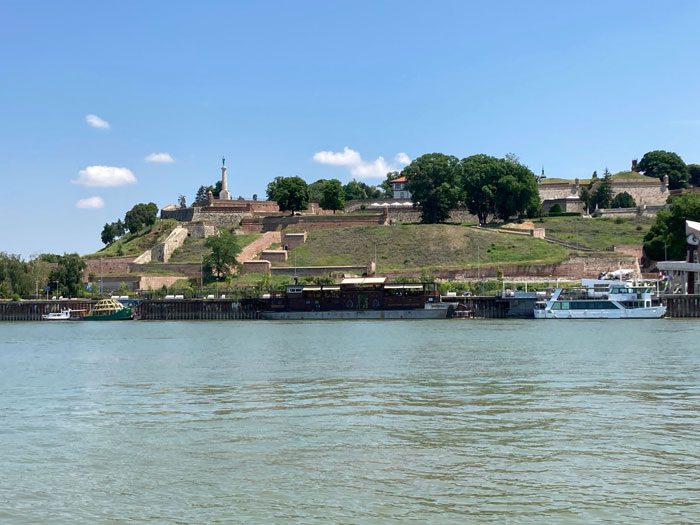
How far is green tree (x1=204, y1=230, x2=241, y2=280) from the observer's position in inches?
3511

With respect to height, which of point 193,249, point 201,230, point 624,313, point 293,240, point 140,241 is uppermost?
point 201,230

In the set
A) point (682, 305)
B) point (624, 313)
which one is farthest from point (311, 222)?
point (682, 305)

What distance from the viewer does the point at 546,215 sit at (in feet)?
357

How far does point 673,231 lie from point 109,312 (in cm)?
5041

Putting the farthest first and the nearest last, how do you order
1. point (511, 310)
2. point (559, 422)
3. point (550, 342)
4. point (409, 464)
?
point (511, 310)
point (550, 342)
point (559, 422)
point (409, 464)

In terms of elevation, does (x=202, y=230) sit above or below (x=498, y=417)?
above

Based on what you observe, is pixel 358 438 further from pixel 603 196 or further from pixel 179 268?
pixel 603 196

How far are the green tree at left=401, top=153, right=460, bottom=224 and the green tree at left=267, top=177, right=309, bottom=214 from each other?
1232cm

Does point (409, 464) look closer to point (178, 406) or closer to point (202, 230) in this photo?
point (178, 406)

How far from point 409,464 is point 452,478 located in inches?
49.8

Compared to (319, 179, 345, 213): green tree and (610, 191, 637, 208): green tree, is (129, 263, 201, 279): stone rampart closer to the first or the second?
(319, 179, 345, 213): green tree

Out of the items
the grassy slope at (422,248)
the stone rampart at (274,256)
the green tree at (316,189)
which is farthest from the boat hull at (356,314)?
the green tree at (316,189)

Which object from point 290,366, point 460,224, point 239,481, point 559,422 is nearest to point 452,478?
point 239,481

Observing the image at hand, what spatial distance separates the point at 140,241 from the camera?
105125mm
